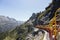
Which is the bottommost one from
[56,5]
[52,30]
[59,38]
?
[59,38]

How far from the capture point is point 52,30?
8.43 metres

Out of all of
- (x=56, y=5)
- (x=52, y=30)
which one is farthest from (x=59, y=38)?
(x=56, y=5)

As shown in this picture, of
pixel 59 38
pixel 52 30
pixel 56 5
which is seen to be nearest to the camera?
pixel 52 30

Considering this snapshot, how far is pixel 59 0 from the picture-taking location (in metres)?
131

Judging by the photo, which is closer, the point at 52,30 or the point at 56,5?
the point at 52,30

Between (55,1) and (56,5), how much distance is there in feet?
16.1

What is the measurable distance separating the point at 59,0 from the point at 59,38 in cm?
12035

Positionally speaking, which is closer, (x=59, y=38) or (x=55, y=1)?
(x=59, y=38)

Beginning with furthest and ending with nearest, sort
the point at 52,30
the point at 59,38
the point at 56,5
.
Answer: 1. the point at 56,5
2. the point at 59,38
3. the point at 52,30

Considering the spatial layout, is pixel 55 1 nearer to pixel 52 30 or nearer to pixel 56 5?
pixel 56 5

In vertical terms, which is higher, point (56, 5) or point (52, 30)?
point (56, 5)

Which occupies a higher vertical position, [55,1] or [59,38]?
[55,1]

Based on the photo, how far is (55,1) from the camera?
130 m

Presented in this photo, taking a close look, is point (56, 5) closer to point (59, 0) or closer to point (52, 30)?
point (59, 0)
